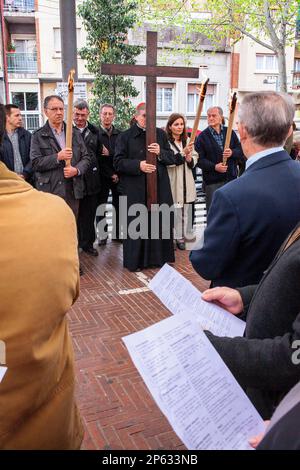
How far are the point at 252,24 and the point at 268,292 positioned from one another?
1701cm

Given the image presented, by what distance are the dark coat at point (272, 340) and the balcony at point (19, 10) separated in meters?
28.9

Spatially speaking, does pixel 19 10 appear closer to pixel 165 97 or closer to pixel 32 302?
pixel 165 97

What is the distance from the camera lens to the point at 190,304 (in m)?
1.72

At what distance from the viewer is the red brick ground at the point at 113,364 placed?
2873 millimetres

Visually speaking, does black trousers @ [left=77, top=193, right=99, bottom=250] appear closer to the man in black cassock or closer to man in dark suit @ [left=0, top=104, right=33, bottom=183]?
the man in black cassock

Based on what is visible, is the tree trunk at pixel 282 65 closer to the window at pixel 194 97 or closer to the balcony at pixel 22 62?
the window at pixel 194 97

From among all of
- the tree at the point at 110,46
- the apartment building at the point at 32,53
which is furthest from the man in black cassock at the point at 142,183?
the apartment building at the point at 32,53

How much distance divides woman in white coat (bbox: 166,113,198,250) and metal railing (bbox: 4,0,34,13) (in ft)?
79.4

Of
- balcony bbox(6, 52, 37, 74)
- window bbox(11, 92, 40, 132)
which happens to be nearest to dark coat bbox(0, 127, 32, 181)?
window bbox(11, 92, 40, 132)

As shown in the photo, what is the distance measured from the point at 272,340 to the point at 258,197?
81cm

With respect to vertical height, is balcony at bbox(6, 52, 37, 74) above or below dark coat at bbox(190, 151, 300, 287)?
above

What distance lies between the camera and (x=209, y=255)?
2201 mm

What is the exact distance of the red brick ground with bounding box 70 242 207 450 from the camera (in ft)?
9.43

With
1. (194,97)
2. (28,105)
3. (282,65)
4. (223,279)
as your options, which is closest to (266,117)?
(223,279)
